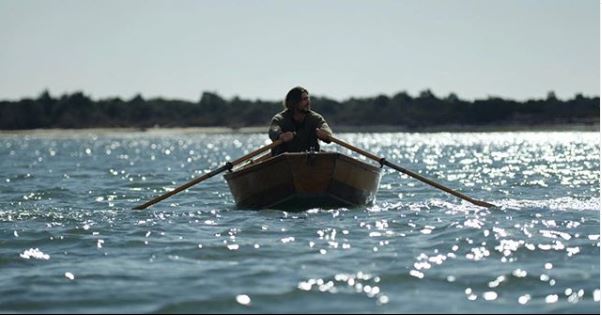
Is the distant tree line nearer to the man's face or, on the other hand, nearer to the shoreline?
the shoreline

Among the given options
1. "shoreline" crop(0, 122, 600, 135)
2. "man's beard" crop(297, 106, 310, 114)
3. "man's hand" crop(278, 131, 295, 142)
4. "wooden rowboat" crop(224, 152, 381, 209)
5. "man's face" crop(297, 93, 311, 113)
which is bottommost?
"shoreline" crop(0, 122, 600, 135)

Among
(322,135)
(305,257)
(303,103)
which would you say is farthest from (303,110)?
(305,257)

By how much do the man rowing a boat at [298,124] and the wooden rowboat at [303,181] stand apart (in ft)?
2.14

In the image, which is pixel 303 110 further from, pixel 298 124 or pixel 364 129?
pixel 364 129

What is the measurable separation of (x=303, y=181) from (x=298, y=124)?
3.76 feet

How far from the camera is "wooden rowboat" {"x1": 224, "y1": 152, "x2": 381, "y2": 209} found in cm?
1518

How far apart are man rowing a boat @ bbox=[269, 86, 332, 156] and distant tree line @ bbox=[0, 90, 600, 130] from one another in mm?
113507

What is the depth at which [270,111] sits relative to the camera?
141250 mm

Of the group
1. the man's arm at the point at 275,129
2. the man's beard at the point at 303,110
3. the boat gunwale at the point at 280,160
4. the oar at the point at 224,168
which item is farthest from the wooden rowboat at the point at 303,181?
the man's beard at the point at 303,110

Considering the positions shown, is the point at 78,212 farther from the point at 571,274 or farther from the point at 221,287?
the point at 571,274

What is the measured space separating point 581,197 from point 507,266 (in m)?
8.88

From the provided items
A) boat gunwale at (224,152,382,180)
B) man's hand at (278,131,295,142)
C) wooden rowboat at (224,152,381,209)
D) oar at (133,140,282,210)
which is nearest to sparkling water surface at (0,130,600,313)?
wooden rowboat at (224,152,381,209)

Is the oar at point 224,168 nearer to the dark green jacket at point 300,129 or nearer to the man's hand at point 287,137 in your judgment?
the man's hand at point 287,137

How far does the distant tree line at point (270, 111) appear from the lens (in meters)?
129
